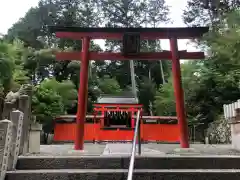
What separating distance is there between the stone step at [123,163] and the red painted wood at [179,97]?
250cm

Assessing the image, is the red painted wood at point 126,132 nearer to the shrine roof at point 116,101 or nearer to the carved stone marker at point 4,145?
the shrine roof at point 116,101

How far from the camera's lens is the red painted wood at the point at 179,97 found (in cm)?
673

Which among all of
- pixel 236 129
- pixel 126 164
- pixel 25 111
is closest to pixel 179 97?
pixel 236 129

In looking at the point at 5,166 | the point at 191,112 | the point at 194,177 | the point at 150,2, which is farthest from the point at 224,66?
the point at 150,2

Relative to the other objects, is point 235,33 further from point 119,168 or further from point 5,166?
point 5,166

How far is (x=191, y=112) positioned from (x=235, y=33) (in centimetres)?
521

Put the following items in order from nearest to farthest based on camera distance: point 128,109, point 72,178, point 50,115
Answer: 1. point 72,178
2. point 50,115
3. point 128,109

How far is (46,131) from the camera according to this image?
1555 cm

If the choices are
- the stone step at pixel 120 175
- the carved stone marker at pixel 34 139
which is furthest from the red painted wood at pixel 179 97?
the carved stone marker at pixel 34 139

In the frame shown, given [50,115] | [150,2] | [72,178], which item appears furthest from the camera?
[150,2]

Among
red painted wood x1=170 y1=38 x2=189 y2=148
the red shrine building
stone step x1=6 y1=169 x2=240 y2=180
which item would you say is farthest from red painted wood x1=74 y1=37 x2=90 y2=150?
the red shrine building

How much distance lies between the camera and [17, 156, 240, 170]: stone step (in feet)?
13.6

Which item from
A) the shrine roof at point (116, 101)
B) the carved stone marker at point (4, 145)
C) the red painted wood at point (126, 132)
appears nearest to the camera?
the carved stone marker at point (4, 145)

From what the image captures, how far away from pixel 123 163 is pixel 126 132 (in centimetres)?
929
